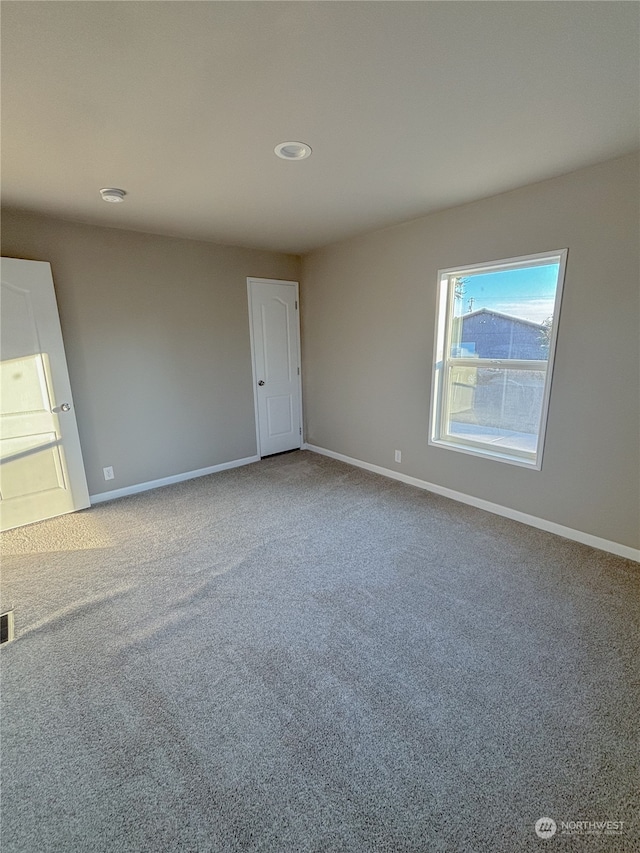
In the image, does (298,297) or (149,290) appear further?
(298,297)

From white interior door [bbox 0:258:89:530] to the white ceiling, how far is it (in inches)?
24.7

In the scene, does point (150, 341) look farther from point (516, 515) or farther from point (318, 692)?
point (516, 515)

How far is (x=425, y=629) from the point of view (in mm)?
1939

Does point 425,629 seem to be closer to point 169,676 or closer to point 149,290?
point 169,676

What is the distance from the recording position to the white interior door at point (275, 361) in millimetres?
4348

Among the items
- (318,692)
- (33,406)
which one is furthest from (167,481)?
(318,692)

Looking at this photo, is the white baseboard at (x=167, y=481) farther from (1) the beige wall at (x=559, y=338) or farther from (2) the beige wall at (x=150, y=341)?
(1) the beige wall at (x=559, y=338)

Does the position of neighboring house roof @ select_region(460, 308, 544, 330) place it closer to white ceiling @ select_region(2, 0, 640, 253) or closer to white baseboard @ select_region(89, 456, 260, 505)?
white ceiling @ select_region(2, 0, 640, 253)

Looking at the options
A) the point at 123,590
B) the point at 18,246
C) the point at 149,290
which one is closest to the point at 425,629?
the point at 123,590

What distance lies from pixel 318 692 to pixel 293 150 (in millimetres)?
2664

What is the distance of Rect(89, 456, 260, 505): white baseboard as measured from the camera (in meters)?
3.53

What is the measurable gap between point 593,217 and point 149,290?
3547mm

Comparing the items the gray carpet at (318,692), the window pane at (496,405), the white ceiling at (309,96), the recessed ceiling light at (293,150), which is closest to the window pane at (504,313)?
the window pane at (496,405)

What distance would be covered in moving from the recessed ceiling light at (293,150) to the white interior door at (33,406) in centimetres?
212
